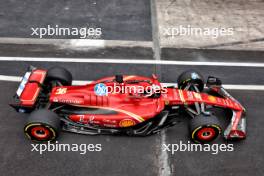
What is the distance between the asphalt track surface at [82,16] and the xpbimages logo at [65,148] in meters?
5.06

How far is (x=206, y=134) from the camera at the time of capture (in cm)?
772

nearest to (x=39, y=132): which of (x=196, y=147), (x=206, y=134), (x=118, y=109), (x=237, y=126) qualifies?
(x=118, y=109)

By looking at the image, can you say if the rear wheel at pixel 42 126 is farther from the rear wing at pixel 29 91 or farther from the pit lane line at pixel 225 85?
the pit lane line at pixel 225 85

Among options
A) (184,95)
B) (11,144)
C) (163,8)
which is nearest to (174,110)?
(184,95)

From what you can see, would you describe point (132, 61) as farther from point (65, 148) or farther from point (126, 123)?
point (65, 148)

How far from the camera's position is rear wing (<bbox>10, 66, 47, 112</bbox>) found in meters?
7.62

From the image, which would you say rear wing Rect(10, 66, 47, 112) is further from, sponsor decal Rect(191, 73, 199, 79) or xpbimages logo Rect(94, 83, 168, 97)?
sponsor decal Rect(191, 73, 199, 79)

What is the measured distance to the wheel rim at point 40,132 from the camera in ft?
24.0

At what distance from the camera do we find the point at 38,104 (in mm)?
7965

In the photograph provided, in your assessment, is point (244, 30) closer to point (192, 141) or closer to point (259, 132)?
point (259, 132)

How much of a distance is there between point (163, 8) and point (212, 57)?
3644 mm

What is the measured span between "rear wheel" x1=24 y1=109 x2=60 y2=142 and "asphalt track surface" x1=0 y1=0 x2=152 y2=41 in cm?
508

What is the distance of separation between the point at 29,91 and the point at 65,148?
1533 millimetres

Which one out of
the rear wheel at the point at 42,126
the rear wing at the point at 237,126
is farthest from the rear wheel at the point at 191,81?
the rear wheel at the point at 42,126
